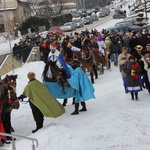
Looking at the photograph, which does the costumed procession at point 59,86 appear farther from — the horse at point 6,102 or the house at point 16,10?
the house at point 16,10

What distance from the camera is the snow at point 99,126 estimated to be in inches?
322

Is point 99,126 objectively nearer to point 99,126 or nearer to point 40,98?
point 99,126

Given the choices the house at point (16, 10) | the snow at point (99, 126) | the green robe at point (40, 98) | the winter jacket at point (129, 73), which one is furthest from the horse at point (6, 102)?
the house at point (16, 10)

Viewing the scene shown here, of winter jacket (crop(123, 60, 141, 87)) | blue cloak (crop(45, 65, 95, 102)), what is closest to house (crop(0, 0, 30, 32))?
winter jacket (crop(123, 60, 141, 87))

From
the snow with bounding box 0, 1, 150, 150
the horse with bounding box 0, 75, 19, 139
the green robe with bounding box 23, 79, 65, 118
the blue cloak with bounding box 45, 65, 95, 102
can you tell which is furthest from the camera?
the blue cloak with bounding box 45, 65, 95, 102

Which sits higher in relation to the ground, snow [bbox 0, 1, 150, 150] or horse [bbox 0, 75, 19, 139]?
horse [bbox 0, 75, 19, 139]

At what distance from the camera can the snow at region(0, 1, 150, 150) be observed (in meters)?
8.19

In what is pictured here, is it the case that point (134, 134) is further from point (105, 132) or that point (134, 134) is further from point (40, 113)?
point (40, 113)

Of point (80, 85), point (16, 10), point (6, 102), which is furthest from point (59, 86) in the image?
point (16, 10)

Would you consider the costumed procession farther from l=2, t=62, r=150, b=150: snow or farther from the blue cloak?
l=2, t=62, r=150, b=150: snow

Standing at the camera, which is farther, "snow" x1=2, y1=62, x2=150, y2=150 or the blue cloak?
the blue cloak

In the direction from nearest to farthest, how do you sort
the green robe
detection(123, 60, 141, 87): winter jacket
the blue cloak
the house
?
the green robe
the blue cloak
detection(123, 60, 141, 87): winter jacket
the house

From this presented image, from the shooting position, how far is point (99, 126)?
9438mm

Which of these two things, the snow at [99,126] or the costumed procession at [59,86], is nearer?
the snow at [99,126]
